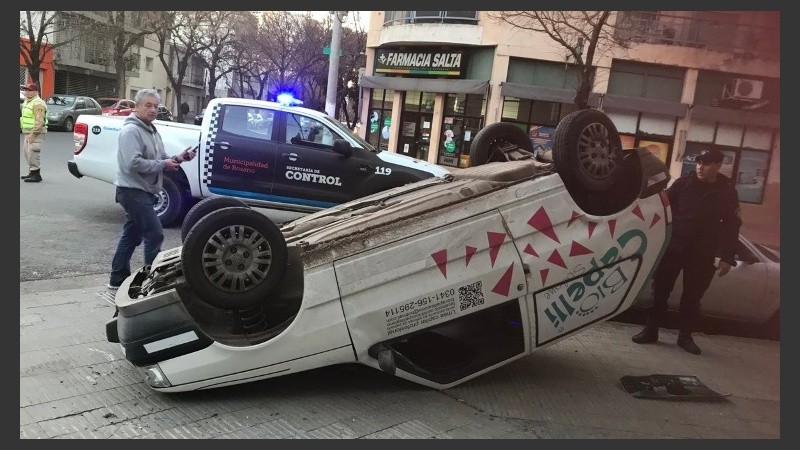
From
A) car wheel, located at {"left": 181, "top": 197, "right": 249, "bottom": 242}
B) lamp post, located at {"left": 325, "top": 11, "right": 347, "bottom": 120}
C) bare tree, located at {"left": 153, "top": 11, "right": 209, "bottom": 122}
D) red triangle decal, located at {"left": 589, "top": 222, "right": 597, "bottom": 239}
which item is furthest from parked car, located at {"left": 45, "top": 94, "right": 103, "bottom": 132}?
red triangle decal, located at {"left": 589, "top": 222, "right": 597, "bottom": 239}

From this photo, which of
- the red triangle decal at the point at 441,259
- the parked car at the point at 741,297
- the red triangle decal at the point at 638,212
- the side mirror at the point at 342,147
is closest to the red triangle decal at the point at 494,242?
the red triangle decal at the point at 441,259

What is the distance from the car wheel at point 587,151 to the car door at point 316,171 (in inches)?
175

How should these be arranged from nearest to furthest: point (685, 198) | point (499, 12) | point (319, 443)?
point (319, 443), point (499, 12), point (685, 198)

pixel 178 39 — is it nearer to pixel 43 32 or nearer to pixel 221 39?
pixel 221 39

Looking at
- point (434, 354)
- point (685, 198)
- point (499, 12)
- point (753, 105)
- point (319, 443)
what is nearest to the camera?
point (319, 443)

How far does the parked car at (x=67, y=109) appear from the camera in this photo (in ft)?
23.0

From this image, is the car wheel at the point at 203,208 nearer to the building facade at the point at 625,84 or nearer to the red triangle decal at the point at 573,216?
the building facade at the point at 625,84

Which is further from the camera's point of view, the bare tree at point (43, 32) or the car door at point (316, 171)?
the car door at point (316, 171)

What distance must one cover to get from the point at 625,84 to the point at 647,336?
82.1 inches

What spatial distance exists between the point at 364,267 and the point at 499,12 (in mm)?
1820

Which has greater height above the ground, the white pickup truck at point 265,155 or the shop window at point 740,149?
the shop window at point 740,149

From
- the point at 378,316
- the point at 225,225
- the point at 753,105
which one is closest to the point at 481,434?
the point at 378,316

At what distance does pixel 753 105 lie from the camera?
128 inches

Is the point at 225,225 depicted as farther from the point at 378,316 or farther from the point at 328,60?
the point at 328,60
